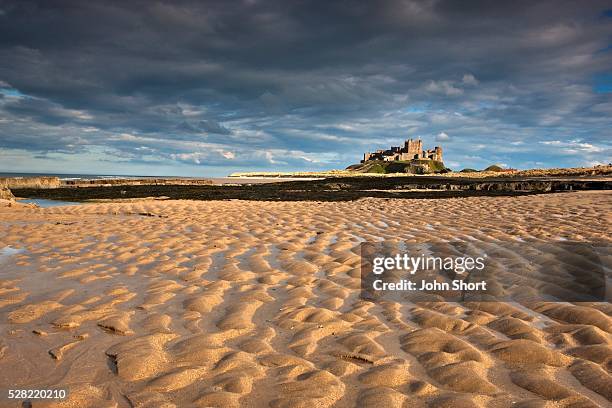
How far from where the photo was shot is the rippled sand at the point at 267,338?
3.12 m

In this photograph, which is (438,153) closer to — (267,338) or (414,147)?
(414,147)

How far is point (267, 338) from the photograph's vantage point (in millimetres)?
4180

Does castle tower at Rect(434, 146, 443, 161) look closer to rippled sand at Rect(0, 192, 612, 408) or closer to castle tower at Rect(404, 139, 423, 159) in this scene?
castle tower at Rect(404, 139, 423, 159)

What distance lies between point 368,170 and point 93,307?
119m

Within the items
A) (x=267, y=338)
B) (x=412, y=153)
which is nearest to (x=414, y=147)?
(x=412, y=153)

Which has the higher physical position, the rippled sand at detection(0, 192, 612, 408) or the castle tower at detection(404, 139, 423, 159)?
the castle tower at detection(404, 139, 423, 159)

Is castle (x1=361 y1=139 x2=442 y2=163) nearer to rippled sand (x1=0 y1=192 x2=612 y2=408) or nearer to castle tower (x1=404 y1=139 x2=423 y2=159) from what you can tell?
castle tower (x1=404 y1=139 x2=423 y2=159)

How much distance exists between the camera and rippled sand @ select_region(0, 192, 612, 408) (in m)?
3.12

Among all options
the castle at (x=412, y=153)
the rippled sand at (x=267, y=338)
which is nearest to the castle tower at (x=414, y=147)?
the castle at (x=412, y=153)

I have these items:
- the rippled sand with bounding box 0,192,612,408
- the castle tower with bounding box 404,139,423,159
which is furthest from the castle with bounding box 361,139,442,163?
the rippled sand with bounding box 0,192,612,408

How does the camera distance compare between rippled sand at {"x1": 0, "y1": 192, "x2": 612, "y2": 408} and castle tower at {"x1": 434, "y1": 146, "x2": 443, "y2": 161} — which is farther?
castle tower at {"x1": 434, "y1": 146, "x2": 443, "y2": 161}

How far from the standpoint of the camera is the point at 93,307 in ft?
16.8

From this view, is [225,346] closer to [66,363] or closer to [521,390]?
[66,363]

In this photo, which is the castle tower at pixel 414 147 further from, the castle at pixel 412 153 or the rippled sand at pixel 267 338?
the rippled sand at pixel 267 338
